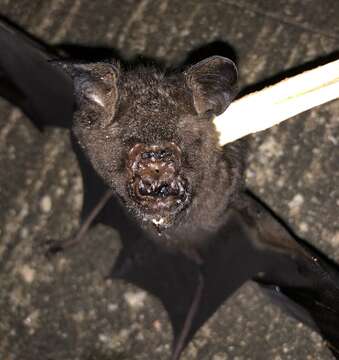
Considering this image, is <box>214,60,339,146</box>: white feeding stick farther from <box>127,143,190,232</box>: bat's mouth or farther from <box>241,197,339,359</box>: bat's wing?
<box>241,197,339,359</box>: bat's wing

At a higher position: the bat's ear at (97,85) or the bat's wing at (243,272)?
the bat's ear at (97,85)

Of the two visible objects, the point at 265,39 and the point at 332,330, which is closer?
the point at 332,330

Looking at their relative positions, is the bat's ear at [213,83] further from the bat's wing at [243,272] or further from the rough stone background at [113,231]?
the rough stone background at [113,231]

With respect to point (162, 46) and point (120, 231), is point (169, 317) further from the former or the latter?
point (162, 46)

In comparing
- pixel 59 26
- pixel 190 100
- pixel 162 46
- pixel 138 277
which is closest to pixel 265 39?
pixel 162 46

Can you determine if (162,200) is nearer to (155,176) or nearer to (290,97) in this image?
(155,176)

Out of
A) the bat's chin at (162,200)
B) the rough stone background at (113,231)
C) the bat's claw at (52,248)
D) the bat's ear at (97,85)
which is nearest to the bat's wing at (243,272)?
the rough stone background at (113,231)

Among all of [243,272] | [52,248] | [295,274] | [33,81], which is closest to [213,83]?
[295,274]
